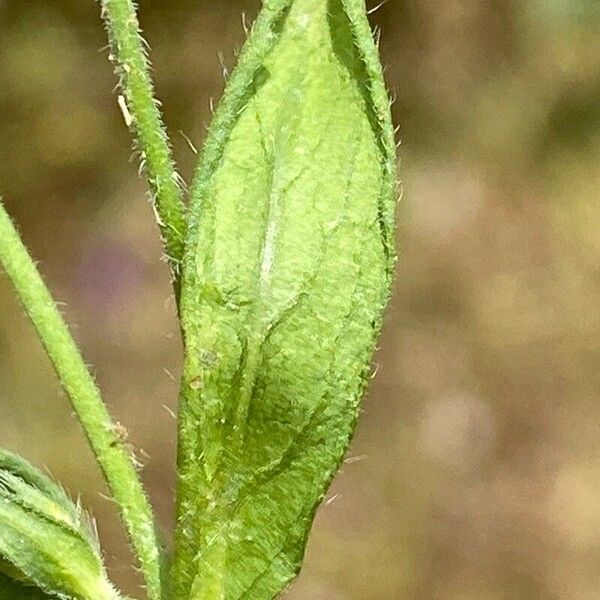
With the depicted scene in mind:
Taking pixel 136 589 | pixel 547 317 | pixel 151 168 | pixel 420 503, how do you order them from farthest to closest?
pixel 547 317
pixel 420 503
pixel 136 589
pixel 151 168

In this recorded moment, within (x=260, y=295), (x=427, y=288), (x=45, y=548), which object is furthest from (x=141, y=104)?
(x=427, y=288)

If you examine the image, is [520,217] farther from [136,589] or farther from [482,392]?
[136,589]

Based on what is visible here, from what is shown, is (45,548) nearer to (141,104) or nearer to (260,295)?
(260,295)

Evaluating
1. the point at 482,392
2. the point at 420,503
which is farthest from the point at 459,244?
the point at 420,503

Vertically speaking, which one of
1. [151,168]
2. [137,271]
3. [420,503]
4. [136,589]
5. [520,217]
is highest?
[520,217]

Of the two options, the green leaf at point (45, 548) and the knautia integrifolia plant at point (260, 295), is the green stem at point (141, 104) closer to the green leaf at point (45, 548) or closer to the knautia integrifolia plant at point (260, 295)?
the knautia integrifolia plant at point (260, 295)

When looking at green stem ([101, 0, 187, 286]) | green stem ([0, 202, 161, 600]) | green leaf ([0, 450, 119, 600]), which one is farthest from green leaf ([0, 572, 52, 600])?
green stem ([101, 0, 187, 286])

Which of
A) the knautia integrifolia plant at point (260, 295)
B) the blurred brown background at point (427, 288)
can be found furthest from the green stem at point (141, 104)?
the blurred brown background at point (427, 288)
